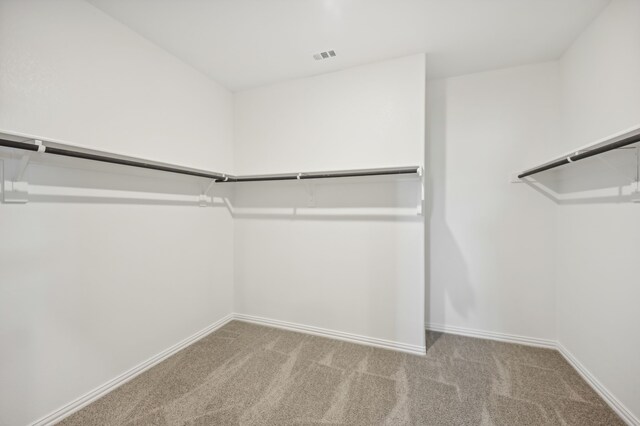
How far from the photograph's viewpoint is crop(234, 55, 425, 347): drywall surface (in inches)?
84.4

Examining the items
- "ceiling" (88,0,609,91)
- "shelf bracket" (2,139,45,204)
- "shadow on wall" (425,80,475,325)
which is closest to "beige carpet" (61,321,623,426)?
"shadow on wall" (425,80,475,325)

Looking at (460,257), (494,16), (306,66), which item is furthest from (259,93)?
(460,257)

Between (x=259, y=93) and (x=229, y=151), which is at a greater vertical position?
(x=259, y=93)

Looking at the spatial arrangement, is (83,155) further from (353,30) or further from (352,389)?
(352,389)

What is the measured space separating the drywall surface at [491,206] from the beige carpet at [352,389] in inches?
12.8

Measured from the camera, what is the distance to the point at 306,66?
2.29 metres

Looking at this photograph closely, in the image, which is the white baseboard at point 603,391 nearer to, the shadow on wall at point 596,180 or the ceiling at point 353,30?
the shadow on wall at point 596,180

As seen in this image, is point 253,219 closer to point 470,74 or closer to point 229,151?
point 229,151

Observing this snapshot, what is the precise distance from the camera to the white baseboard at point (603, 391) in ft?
4.57

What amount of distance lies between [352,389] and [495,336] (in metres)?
1.54

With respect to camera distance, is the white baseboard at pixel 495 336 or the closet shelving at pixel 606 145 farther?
the white baseboard at pixel 495 336

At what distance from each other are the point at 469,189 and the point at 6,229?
3243 mm

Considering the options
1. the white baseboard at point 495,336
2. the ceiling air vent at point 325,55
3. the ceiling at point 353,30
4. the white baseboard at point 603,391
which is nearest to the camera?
the white baseboard at point 603,391

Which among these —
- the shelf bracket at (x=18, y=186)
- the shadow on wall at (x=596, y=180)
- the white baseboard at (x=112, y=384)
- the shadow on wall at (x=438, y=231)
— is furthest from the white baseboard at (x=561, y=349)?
the shelf bracket at (x=18, y=186)
